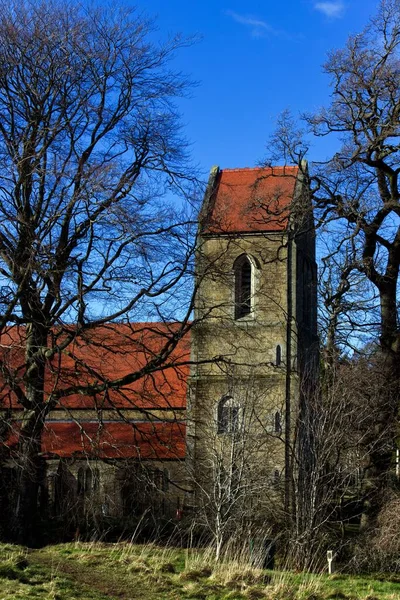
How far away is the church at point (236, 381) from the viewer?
2136 cm

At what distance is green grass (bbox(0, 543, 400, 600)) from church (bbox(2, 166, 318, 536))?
21.4 feet

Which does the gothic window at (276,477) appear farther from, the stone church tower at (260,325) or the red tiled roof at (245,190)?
the red tiled roof at (245,190)

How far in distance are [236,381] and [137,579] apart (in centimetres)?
1475

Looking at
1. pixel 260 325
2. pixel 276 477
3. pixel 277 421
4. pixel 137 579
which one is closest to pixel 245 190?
pixel 260 325

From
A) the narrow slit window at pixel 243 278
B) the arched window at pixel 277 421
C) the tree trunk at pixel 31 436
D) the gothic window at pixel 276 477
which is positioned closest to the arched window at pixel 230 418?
the gothic window at pixel 276 477

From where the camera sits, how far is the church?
21359 millimetres

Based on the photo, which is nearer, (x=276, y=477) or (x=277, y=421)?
(x=276, y=477)

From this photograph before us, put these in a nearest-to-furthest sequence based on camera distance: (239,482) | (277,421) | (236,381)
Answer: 1. (239,482)
2. (236,381)
3. (277,421)

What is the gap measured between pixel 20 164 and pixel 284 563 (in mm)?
9710

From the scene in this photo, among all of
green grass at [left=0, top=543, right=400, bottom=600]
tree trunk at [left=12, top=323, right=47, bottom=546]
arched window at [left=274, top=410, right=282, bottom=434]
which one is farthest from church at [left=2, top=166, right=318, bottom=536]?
green grass at [left=0, top=543, right=400, bottom=600]

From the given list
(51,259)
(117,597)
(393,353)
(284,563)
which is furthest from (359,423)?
(117,597)

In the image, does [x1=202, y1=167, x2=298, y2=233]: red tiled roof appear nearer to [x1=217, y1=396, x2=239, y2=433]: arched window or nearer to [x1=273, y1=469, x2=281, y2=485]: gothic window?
[x1=217, y1=396, x2=239, y2=433]: arched window

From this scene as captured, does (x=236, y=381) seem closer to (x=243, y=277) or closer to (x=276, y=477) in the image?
(x=276, y=477)

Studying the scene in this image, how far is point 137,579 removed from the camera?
1011 cm
